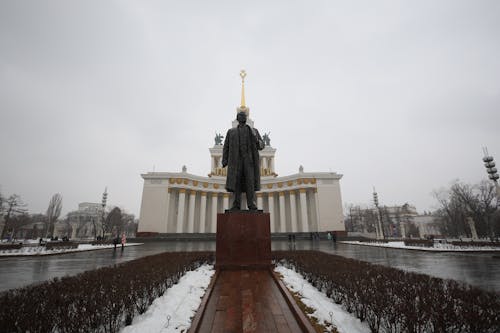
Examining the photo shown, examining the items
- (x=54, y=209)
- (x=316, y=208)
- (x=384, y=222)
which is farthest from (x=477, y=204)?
(x=54, y=209)

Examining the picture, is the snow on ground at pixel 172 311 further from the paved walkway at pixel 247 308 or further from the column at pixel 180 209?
the column at pixel 180 209

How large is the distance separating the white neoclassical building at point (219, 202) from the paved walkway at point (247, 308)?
37243 mm

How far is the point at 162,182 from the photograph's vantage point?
40.9m

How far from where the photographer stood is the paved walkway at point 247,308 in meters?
2.95

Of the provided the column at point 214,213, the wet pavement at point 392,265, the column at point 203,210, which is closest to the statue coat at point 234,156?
the wet pavement at point 392,265

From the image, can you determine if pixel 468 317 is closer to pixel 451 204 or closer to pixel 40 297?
pixel 40 297

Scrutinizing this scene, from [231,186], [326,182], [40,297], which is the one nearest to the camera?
[40,297]

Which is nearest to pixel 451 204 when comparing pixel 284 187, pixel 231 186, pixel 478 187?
pixel 478 187

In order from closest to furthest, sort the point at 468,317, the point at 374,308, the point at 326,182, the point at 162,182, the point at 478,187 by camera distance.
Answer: the point at 468,317 → the point at 374,308 → the point at 478,187 → the point at 162,182 → the point at 326,182

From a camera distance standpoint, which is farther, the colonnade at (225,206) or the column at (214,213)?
the column at (214,213)

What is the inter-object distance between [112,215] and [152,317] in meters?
61.1

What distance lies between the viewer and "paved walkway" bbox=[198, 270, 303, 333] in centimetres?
295

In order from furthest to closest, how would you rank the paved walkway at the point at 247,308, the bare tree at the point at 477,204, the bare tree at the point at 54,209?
1. the bare tree at the point at 54,209
2. the bare tree at the point at 477,204
3. the paved walkway at the point at 247,308

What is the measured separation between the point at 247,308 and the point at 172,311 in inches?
52.3
